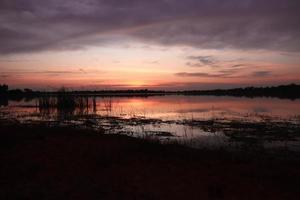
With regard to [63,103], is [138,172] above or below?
below

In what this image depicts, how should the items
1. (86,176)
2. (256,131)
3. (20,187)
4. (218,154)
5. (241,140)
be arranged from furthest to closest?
(256,131)
(241,140)
(218,154)
(86,176)
(20,187)

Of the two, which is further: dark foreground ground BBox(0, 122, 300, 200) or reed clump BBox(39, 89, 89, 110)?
reed clump BBox(39, 89, 89, 110)

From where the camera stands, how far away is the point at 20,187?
717 centimetres

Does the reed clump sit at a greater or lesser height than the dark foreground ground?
greater

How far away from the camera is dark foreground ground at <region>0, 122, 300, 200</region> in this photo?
681 cm

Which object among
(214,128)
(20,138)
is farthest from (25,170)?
(214,128)

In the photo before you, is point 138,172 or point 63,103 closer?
point 138,172

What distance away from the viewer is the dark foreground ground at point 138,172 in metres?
6.81

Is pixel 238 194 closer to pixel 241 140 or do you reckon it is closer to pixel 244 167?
pixel 244 167

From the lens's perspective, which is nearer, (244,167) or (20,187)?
(20,187)

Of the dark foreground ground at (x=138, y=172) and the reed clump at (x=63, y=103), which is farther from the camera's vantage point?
the reed clump at (x=63, y=103)

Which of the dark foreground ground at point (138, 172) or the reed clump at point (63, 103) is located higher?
the reed clump at point (63, 103)

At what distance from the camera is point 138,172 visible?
8.23m

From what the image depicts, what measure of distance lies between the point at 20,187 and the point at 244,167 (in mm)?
5448
